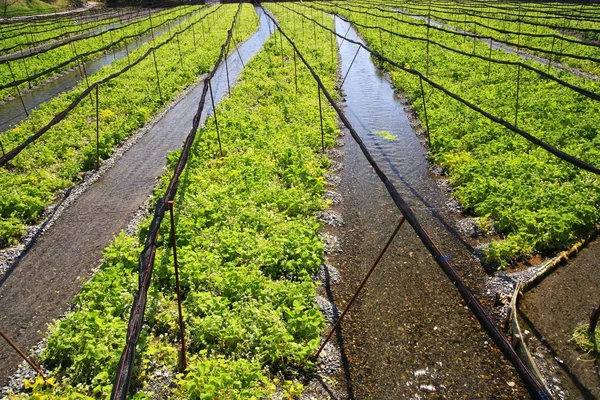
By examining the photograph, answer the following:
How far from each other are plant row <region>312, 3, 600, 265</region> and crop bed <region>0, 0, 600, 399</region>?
42 mm

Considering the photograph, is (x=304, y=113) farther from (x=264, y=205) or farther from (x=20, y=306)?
(x=20, y=306)

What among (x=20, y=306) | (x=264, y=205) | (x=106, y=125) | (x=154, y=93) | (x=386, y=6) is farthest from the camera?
(x=386, y=6)

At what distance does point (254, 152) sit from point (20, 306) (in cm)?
678

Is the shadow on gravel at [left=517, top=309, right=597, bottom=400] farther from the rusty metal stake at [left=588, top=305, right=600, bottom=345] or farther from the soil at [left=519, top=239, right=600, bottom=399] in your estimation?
the rusty metal stake at [left=588, top=305, right=600, bottom=345]

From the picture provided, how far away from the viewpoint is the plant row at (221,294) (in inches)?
232

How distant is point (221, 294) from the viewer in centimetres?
736

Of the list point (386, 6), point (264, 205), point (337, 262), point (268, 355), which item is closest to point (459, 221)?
point (337, 262)

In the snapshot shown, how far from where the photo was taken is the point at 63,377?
5961mm

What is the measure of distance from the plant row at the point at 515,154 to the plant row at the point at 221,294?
3.54 metres

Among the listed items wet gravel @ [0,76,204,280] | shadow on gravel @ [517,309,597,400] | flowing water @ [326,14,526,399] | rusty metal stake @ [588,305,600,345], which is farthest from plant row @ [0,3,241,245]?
rusty metal stake @ [588,305,600,345]

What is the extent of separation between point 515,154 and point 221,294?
8422 mm

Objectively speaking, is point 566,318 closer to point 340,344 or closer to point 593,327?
point 593,327

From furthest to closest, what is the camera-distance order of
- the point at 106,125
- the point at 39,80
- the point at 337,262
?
the point at 39,80
the point at 106,125
the point at 337,262

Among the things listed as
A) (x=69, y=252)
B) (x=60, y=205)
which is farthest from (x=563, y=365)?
(x=60, y=205)
